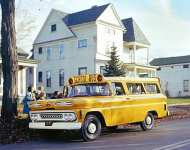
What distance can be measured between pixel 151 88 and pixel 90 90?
3.15 metres

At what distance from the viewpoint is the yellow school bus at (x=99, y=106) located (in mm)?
13031

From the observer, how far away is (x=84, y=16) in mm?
47812

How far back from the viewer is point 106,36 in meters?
47.1

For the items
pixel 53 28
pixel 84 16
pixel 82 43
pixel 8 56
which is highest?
pixel 84 16

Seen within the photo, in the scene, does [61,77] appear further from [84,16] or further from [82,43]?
[84,16]

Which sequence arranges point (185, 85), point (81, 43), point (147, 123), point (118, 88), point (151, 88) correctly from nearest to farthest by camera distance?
point (118, 88) → point (147, 123) → point (151, 88) → point (81, 43) → point (185, 85)

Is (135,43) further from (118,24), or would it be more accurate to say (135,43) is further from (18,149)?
(18,149)

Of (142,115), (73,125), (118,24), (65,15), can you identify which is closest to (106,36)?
(118,24)

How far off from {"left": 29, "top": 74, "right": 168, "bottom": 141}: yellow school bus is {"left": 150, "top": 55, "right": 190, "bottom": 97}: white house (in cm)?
5054

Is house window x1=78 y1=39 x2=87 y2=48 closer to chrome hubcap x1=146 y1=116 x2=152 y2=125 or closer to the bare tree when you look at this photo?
chrome hubcap x1=146 y1=116 x2=152 y2=125

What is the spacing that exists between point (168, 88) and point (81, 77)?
5565 cm

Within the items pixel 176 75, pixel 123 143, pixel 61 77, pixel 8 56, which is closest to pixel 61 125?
pixel 123 143

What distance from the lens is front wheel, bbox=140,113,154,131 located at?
1623cm

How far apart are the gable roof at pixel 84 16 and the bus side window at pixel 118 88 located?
3122cm
